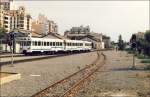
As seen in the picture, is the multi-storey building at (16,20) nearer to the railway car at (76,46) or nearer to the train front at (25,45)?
the railway car at (76,46)

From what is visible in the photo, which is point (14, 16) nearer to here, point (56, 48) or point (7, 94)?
point (56, 48)

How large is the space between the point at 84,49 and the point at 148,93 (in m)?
73.3

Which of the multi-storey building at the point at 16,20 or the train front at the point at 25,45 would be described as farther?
the multi-storey building at the point at 16,20

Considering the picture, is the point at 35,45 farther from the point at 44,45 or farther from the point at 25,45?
the point at 44,45

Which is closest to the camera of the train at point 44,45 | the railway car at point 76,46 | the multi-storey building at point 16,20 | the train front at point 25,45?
the train front at point 25,45

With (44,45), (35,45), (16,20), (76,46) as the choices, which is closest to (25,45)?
(35,45)

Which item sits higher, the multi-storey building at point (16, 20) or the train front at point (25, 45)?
the multi-storey building at point (16, 20)

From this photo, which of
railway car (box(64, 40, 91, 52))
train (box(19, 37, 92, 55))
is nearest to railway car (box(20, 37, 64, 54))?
train (box(19, 37, 92, 55))

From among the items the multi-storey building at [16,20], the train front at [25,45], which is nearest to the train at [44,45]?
the train front at [25,45]

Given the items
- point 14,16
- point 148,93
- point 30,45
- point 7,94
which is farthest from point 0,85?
point 14,16

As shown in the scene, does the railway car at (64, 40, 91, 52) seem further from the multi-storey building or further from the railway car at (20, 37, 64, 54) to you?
the multi-storey building

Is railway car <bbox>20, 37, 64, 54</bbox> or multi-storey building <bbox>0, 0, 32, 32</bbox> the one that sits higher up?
multi-storey building <bbox>0, 0, 32, 32</bbox>

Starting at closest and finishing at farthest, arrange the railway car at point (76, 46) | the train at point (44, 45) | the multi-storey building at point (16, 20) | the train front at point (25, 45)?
the train front at point (25, 45) < the train at point (44, 45) < the railway car at point (76, 46) < the multi-storey building at point (16, 20)

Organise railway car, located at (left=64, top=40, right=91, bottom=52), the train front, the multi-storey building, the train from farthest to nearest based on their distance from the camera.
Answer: the multi-storey building
railway car, located at (left=64, top=40, right=91, bottom=52)
the train
the train front
